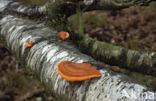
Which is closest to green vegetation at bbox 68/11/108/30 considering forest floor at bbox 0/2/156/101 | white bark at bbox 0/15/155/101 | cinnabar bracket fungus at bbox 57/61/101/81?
forest floor at bbox 0/2/156/101

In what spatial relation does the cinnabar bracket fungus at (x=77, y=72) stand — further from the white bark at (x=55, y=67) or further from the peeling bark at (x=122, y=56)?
the peeling bark at (x=122, y=56)

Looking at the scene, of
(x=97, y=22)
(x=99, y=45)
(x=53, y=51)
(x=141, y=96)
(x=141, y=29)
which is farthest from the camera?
(x=97, y=22)

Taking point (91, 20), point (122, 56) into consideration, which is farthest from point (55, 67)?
point (91, 20)

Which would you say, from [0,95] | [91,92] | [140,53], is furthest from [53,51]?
[0,95]

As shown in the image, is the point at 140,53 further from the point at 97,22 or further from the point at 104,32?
the point at 97,22

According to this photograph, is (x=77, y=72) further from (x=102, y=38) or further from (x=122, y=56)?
(x=102, y=38)

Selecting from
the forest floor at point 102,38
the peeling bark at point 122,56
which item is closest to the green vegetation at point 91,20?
the forest floor at point 102,38
